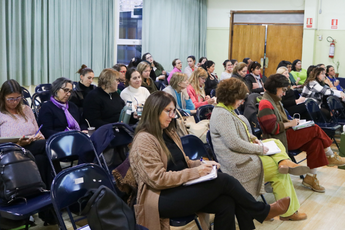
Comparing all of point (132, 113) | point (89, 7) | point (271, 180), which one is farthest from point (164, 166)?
point (89, 7)

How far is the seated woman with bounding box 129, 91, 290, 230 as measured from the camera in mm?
2143

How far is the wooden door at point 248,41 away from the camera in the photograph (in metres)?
10.4

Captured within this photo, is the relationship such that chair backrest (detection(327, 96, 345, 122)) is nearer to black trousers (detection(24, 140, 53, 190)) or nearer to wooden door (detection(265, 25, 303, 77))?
black trousers (detection(24, 140, 53, 190))

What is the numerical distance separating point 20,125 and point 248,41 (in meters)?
8.45

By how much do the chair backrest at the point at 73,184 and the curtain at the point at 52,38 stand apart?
3475 millimetres

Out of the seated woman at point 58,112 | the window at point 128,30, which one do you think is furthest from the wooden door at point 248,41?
the seated woman at point 58,112

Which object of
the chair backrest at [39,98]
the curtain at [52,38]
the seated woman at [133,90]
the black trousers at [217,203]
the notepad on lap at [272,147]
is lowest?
the black trousers at [217,203]

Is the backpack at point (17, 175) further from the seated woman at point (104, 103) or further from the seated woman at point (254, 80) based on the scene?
the seated woman at point (254, 80)

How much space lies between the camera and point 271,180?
3.03 metres

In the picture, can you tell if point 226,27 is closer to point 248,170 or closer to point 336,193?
point 336,193

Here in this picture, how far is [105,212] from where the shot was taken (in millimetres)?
1775

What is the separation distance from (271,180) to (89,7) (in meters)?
4.80

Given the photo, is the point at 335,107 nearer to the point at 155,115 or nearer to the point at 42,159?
the point at 155,115

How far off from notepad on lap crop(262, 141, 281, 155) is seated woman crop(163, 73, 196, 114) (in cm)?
164
